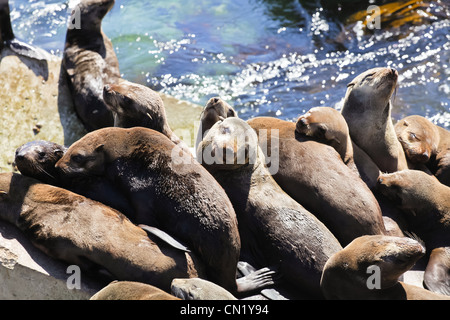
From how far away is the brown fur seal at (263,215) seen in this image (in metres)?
4.94

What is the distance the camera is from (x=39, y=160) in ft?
17.2

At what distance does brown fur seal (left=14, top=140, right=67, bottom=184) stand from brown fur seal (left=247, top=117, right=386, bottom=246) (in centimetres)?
188

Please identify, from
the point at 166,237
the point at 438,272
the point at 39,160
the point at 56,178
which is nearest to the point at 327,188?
the point at 438,272

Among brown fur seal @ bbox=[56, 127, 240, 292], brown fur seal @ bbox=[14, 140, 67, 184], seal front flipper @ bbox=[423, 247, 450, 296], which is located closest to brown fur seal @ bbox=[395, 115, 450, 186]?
seal front flipper @ bbox=[423, 247, 450, 296]

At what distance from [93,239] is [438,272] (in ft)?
9.58

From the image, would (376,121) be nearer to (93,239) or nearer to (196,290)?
(196,290)

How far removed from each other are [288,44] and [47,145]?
8.76 m

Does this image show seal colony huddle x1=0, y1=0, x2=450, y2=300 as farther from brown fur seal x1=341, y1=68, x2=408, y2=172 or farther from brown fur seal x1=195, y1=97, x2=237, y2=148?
brown fur seal x1=341, y1=68, x2=408, y2=172

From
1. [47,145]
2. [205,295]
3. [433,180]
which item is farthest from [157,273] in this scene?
[433,180]

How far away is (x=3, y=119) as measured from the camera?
7.73 meters

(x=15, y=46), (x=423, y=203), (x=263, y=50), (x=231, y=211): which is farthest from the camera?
(x=263, y=50)

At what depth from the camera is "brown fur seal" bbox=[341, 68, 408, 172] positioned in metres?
6.25

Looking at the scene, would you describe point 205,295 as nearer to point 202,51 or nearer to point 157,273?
point 157,273

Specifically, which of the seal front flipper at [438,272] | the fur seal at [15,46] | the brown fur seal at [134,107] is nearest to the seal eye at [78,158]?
the brown fur seal at [134,107]
